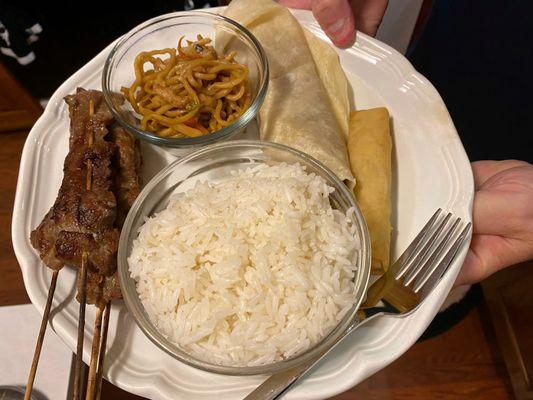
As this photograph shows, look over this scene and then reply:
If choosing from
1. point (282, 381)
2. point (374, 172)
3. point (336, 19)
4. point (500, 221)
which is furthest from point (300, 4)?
point (282, 381)

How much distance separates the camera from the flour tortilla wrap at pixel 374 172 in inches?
62.9

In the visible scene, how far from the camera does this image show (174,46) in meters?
2.05

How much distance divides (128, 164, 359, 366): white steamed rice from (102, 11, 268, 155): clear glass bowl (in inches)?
12.3

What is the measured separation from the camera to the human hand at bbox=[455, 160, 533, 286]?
1.66 metres

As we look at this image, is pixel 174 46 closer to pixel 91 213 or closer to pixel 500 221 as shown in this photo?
pixel 91 213

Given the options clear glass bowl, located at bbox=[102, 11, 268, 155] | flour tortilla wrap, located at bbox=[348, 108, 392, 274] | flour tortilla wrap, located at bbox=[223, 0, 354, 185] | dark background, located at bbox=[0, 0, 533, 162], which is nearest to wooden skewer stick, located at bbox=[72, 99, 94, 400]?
clear glass bowl, located at bbox=[102, 11, 268, 155]

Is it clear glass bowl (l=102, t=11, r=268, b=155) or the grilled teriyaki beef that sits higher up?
clear glass bowl (l=102, t=11, r=268, b=155)

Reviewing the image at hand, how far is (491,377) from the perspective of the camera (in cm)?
263

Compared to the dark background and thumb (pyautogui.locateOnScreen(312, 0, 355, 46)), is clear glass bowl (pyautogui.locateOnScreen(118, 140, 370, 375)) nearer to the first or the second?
thumb (pyautogui.locateOnScreen(312, 0, 355, 46))

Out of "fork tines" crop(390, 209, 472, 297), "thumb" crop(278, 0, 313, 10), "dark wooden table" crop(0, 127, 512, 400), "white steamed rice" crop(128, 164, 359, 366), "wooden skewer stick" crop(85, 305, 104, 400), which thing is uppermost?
"thumb" crop(278, 0, 313, 10)

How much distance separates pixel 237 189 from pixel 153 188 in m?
0.32

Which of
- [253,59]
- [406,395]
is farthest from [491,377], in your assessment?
[253,59]

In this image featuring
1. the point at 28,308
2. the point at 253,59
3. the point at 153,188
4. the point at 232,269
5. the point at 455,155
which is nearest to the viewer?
the point at 232,269

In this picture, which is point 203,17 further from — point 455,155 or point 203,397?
point 203,397
